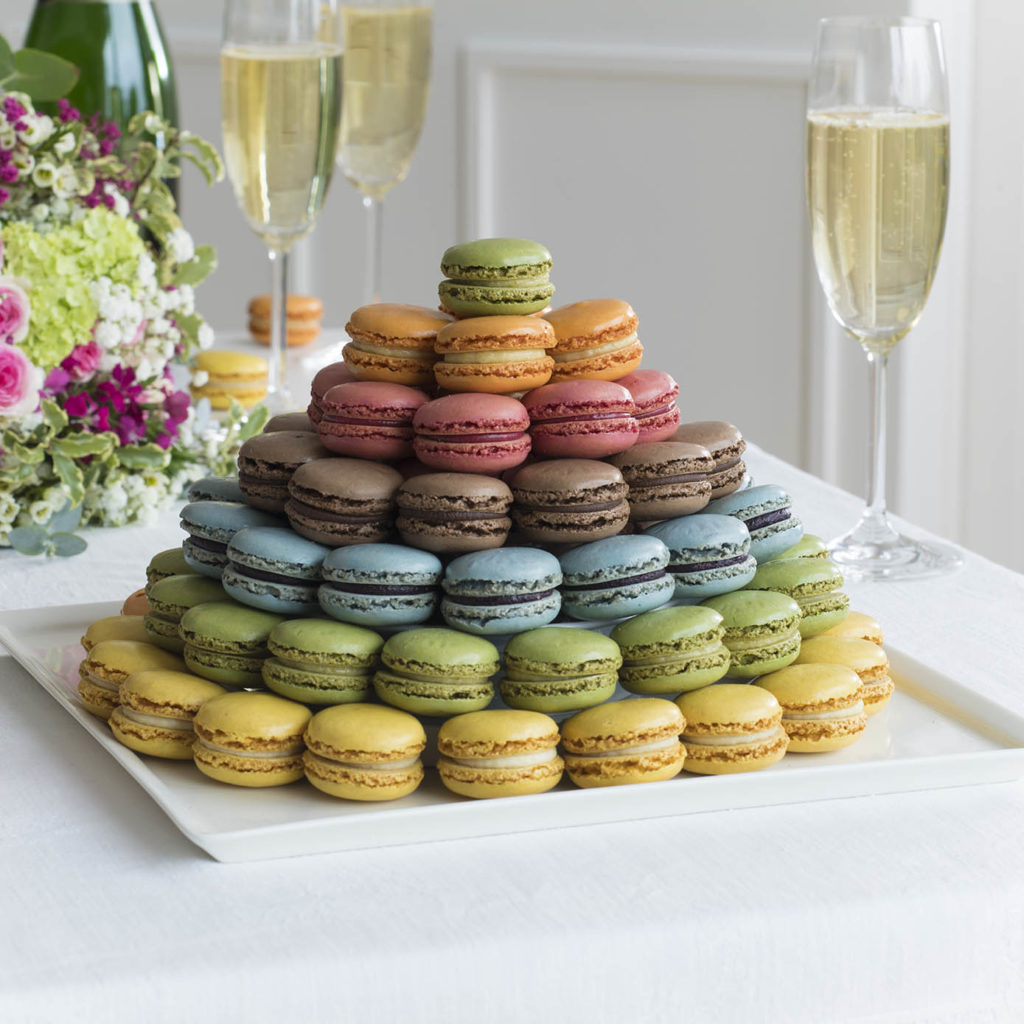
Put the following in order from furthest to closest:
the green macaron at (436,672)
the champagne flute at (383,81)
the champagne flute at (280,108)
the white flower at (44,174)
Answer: the champagne flute at (383,81) < the champagne flute at (280,108) < the white flower at (44,174) < the green macaron at (436,672)

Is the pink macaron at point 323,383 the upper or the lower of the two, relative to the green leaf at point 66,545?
upper

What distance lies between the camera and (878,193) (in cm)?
106

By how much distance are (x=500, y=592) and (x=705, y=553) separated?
10 cm

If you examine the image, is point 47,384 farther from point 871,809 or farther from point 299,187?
point 871,809

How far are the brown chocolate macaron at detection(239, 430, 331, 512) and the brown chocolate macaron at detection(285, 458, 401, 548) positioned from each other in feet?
0.11

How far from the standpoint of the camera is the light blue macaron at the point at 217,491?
770 mm

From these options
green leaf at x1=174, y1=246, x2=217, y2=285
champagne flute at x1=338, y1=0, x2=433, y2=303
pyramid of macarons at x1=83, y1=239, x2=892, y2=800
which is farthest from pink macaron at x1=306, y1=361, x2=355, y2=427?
champagne flute at x1=338, y1=0, x2=433, y2=303

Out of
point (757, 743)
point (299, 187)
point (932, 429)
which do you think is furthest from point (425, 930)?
point (932, 429)

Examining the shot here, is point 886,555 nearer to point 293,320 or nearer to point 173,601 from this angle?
point 173,601

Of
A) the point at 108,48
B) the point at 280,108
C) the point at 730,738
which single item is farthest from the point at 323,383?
the point at 108,48

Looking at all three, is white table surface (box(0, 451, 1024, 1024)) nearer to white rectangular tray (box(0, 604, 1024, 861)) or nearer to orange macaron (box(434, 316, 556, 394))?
white rectangular tray (box(0, 604, 1024, 861))

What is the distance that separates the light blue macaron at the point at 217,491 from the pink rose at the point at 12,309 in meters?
0.28

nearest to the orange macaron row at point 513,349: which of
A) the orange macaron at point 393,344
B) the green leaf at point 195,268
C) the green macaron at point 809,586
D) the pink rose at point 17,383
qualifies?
the orange macaron at point 393,344

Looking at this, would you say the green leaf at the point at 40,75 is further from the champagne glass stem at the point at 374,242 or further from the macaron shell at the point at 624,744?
the macaron shell at the point at 624,744
